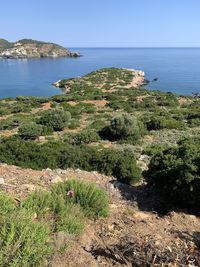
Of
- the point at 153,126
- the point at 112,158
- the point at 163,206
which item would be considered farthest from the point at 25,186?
the point at 153,126

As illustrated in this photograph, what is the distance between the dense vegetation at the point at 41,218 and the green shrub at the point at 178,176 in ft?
7.92

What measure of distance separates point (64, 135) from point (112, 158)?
9559mm

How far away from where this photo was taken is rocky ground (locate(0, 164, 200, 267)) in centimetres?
464

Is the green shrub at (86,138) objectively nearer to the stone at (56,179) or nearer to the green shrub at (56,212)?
the stone at (56,179)

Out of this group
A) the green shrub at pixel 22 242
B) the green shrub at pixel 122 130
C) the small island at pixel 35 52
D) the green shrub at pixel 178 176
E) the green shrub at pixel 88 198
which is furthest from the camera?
the small island at pixel 35 52

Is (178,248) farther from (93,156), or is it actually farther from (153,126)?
(153,126)

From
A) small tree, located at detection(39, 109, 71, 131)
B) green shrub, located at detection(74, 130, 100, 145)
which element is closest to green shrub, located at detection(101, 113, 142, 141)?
green shrub, located at detection(74, 130, 100, 145)

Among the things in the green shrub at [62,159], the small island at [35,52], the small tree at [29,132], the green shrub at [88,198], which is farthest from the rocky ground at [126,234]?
the small island at [35,52]

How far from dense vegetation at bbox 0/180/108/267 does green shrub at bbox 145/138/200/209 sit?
2413 millimetres

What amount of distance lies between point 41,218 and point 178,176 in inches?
164

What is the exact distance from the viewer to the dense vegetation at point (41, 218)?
13.0ft

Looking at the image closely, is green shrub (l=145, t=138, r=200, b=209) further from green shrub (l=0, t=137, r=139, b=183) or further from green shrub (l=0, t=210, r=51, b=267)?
green shrub (l=0, t=210, r=51, b=267)

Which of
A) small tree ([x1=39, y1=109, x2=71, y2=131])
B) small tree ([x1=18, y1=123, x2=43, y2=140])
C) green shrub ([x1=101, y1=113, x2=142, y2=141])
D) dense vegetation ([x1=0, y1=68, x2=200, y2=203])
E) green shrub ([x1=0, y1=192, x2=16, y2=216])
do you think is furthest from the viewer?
small tree ([x1=39, y1=109, x2=71, y2=131])

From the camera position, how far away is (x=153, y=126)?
23.6 meters
